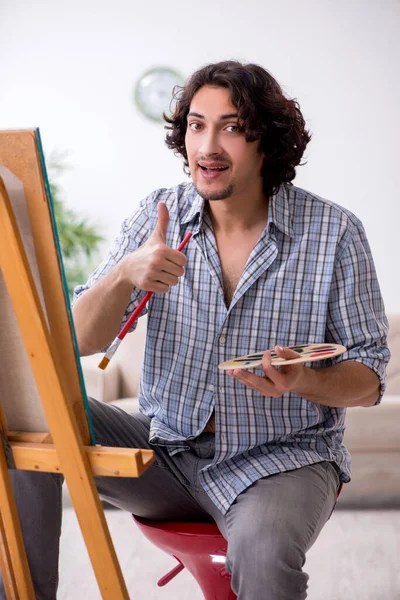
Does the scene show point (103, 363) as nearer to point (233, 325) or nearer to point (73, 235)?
point (233, 325)

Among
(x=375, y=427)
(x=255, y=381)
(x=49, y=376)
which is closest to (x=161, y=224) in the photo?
(x=255, y=381)

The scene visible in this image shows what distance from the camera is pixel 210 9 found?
428 cm

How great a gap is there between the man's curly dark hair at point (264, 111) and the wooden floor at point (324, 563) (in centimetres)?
124

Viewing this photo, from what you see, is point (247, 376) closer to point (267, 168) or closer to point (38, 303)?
point (38, 303)

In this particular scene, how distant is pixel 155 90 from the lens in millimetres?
4332

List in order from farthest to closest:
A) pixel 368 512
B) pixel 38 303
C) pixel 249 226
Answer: pixel 368 512, pixel 249 226, pixel 38 303

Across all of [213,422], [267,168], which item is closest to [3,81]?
[267,168]

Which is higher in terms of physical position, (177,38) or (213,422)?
(177,38)

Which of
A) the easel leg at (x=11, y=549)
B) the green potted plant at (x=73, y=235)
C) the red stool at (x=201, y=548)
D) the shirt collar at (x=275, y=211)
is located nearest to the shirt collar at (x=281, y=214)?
the shirt collar at (x=275, y=211)

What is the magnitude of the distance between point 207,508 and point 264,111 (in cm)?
88

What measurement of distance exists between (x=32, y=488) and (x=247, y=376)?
43 cm

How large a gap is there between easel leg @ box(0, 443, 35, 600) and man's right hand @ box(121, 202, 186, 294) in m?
0.42

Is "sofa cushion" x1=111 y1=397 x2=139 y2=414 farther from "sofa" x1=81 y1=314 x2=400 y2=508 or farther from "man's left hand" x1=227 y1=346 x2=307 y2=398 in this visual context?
"man's left hand" x1=227 y1=346 x2=307 y2=398

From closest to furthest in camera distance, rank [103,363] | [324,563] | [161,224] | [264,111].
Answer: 1. [103,363]
2. [161,224]
3. [264,111]
4. [324,563]
